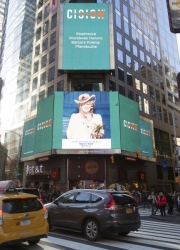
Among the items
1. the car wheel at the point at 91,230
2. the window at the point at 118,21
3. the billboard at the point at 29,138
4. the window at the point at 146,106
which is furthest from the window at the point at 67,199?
the window at the point at 118,21

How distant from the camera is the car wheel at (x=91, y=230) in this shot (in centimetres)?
789

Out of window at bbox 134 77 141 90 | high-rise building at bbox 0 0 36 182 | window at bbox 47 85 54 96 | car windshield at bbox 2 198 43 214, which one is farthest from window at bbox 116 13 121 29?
car windshield at bbox 2 198 43 214

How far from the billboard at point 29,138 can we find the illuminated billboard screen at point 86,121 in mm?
9156

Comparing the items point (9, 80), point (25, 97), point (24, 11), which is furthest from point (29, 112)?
point (24, 11)

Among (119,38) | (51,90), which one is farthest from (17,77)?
(119,38)

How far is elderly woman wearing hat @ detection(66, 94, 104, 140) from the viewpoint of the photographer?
3444 cm

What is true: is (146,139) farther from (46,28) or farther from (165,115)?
(46,28)

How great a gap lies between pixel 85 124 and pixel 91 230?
27.0 meters

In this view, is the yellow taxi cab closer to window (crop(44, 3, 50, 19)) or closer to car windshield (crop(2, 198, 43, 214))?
car windshield (crop(2, 198, 43, 214))

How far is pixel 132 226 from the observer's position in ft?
26.7

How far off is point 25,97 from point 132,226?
46599mm

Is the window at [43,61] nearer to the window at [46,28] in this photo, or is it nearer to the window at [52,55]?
the window at [52,55]

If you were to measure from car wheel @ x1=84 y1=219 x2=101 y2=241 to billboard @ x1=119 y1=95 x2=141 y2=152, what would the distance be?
2706cm

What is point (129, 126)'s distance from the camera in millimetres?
38031
